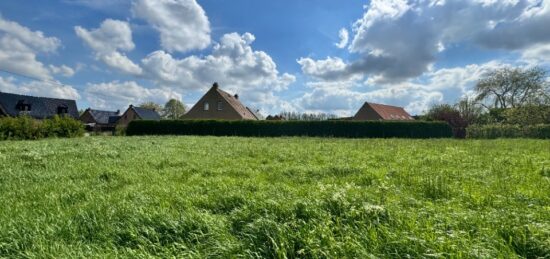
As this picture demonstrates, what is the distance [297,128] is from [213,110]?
17073 mm

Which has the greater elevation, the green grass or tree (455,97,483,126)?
tree (455,97,483,126)

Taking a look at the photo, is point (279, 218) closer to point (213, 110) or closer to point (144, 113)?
point (213, 110)

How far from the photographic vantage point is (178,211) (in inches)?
Result: 146

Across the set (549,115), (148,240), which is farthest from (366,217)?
(549,115)

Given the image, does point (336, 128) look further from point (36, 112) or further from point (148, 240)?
point (36, 112)

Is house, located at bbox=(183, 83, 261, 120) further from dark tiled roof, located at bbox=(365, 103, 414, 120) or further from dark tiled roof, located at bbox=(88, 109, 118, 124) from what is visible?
dark tiled roof, located at bbox=(88, 109, 118, 124)

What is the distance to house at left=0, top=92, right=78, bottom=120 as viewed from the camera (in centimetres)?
4334

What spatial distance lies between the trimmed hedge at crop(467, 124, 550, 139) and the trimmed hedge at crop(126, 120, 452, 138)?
2204 millimetres

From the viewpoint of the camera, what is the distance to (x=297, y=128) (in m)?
30.2

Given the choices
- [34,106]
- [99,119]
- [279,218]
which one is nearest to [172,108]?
[99,119]

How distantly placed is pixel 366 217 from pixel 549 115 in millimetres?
36256

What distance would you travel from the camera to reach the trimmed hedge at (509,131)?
24.2 metres

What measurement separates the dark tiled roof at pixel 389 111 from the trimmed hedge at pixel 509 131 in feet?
59.3

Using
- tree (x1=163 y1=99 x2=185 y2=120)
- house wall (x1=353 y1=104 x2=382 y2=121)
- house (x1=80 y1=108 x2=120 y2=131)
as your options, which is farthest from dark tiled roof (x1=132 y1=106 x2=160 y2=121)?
house wall (x1=353 y1=104 x2=382 y2=121)
